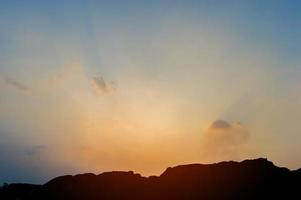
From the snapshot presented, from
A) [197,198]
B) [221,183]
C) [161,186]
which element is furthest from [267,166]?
[161,186]

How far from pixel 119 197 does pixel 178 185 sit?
6.84 meters

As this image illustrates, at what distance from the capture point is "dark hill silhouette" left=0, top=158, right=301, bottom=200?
1874 inches

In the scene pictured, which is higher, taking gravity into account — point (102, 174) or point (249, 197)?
point (102, 174)

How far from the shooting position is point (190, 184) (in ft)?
165

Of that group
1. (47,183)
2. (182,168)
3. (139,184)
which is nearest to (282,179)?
(182,168)

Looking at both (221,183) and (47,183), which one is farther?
(47,183)

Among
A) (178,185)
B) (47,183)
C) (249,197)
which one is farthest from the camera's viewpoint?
(47,183)

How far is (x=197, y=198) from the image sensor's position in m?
49.3

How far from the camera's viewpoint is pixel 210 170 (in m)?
50.0

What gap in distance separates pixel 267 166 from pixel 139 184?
14465mm

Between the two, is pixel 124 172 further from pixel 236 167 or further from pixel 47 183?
pixel 236 167

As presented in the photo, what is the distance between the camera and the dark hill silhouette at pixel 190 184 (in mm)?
47594

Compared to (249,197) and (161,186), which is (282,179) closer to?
(249,197)

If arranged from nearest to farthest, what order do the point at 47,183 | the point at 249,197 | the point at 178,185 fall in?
the point at 249,197
the point at 178,185
the point at 47,183
